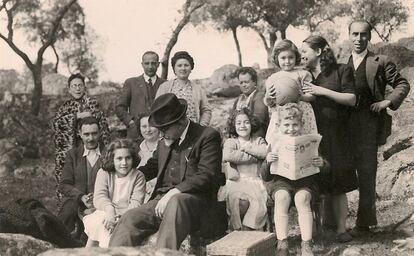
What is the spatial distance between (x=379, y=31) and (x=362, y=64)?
4965 mm

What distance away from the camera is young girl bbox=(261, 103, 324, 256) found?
4.97 metres

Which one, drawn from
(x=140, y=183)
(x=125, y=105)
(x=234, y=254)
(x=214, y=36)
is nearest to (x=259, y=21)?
(x=214, y=36)

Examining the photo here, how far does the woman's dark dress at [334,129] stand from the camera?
554cm

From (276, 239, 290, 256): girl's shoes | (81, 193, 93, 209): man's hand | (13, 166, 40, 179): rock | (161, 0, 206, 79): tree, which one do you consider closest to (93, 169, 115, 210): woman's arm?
(81, 193, 93, 209): man's hand

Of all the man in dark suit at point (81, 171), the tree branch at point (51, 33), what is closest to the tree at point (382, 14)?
the man in dark suit at point (81, 171)

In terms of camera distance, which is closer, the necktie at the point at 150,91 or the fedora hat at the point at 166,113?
the fedora hat at the point at 166,113

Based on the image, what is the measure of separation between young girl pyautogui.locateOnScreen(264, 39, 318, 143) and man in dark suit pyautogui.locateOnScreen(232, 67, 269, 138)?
306mm

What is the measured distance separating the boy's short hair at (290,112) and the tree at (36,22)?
8.61 m

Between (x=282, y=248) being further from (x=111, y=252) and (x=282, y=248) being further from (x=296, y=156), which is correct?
(x=111, y=252)

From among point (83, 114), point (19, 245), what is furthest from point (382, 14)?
point (19, 245)

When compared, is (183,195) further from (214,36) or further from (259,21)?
(259,21)

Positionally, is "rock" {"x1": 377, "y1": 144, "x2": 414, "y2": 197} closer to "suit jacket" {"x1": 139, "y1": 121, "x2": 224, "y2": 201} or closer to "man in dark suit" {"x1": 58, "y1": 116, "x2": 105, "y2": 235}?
"suit jacket" {"x1": 139, "y1": 121, "x2": 224, "y2": 201}

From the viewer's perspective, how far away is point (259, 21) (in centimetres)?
1312

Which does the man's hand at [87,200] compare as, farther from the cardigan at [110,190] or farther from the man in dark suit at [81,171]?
the cardigan at [110,190]
